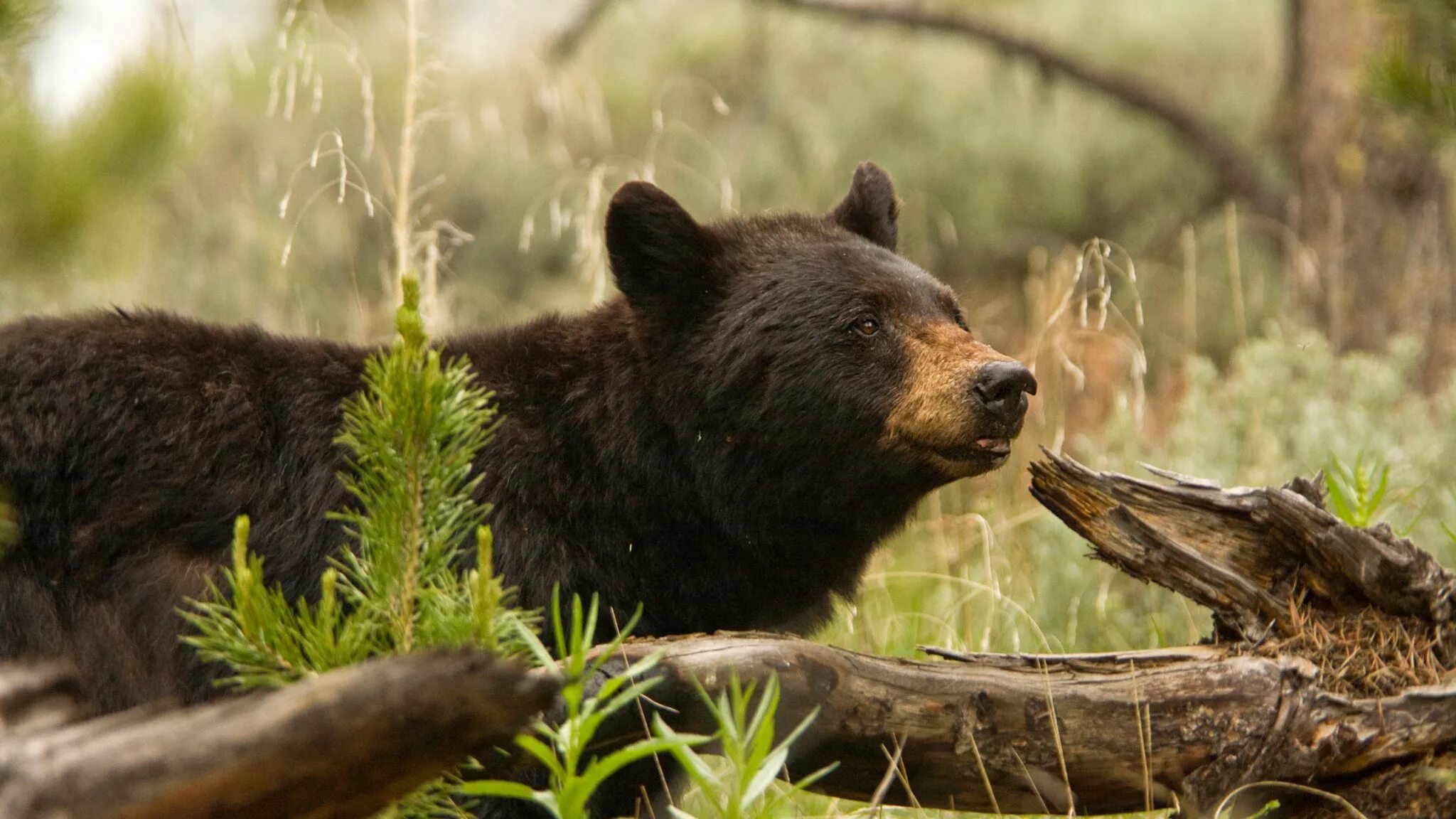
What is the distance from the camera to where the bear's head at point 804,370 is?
3.45 meters

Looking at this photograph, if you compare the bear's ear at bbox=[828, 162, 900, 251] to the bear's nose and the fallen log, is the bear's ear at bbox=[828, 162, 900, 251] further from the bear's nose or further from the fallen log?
the fallen log

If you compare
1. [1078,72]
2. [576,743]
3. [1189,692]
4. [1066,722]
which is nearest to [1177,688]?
[1189,692]

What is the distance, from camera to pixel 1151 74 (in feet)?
40.0

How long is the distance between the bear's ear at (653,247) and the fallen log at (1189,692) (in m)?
1.32

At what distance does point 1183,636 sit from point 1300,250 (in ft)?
9.93

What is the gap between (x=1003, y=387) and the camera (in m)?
3.36

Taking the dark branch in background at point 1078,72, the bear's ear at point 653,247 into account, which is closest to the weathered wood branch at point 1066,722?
the bear's ear at point 653,247

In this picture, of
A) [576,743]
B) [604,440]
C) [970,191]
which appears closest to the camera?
[576,743]

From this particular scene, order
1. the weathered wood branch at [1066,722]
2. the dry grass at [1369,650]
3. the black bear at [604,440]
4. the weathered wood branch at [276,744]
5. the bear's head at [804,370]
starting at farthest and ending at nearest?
the bear's head at [804,370], the black bear at [604,440], the dry grass at [1369,650], the weathered wood branch at [1066,722], the weathered wood branch at [276,744]

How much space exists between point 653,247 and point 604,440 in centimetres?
55

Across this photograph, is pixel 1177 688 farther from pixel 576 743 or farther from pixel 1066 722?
pixel 576 743

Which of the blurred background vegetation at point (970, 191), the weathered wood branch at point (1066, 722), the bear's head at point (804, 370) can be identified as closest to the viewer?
the weathered wood branch at point (1066, 722)

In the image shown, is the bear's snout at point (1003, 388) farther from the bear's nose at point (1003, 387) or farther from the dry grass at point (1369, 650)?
the dry grass at point (1369, 650)

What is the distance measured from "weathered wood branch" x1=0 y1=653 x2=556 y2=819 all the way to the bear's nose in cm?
194
